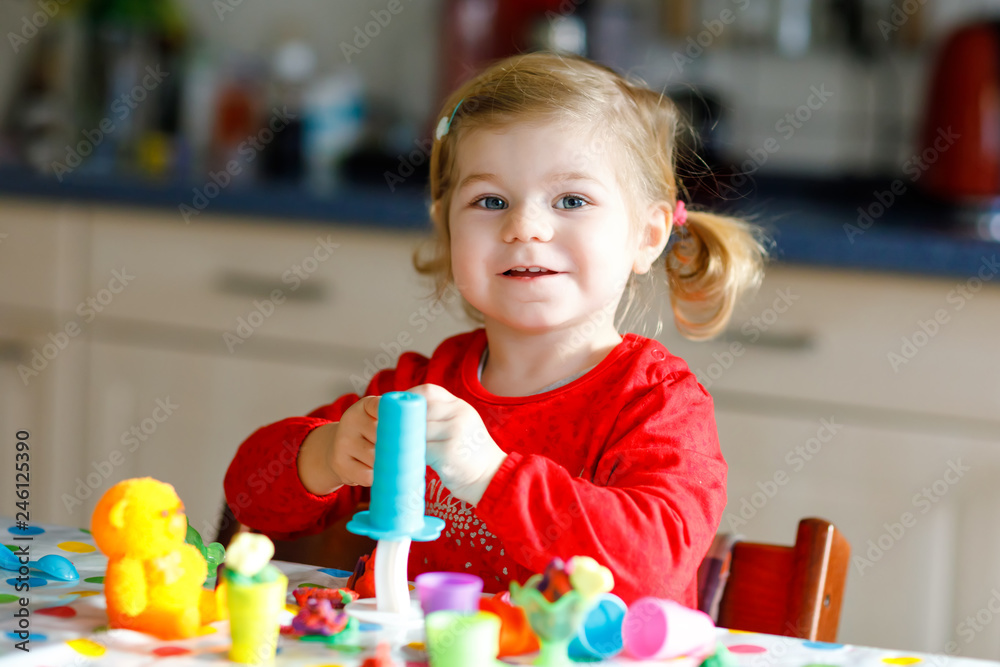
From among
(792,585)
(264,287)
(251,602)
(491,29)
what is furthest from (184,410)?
(251,602)

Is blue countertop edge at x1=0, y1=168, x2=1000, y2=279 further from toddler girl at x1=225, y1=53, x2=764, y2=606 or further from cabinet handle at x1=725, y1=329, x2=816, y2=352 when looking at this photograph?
toddler girl at x1=225, y1=53, x2=764, y2=606

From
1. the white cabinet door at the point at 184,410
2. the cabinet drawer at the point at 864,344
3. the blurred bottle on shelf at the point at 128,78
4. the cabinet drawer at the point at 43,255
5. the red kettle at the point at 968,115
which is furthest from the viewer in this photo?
the blurred bottle on shelf at the point at 128,78

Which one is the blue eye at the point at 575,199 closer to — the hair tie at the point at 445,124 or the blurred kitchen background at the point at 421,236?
the hair tie at the point at 445,124

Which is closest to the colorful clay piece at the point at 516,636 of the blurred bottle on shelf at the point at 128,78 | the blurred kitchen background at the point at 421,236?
the blurred kitchen background at the point at 421,236

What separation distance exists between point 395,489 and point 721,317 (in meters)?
0.49

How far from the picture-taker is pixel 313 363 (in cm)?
182

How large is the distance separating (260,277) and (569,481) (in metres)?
1.21

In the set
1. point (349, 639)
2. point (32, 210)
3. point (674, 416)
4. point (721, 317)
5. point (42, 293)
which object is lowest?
point (349, 639)

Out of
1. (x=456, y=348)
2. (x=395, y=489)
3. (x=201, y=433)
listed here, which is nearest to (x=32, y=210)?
(x=201, y=433)

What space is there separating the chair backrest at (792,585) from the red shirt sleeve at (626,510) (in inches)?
4.3

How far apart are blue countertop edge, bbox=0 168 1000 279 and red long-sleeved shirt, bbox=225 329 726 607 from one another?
2.14ft

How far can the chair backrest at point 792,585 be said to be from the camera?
852 millimetres

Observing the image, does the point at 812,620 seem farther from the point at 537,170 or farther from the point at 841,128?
the point at 841,128

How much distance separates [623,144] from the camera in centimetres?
91
